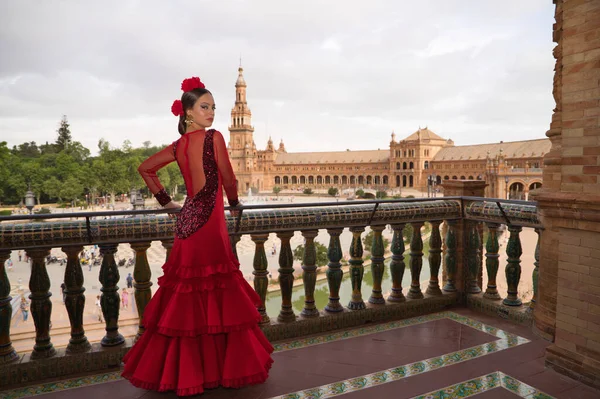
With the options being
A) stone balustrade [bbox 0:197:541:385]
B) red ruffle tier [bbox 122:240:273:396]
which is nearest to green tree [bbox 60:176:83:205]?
stone balustrade [bbox 0:197:541:385]

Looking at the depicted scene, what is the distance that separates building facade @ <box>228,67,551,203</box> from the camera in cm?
6981

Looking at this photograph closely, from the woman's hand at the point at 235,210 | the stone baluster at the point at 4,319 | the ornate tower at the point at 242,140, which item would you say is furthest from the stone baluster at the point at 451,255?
the ornate tower at the point at 242,140

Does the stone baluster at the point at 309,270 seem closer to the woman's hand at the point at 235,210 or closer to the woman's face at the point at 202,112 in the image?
the woman's hand at the point at 235,210

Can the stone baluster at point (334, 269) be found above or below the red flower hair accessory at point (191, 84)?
below

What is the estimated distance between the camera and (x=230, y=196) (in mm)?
2578

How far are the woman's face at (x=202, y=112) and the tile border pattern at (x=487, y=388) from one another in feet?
6.02

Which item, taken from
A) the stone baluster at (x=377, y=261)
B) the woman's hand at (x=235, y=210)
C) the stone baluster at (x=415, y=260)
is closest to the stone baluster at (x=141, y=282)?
the woman's hand at (x=235, y=210)

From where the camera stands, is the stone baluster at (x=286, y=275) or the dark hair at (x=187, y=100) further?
the stone baluster at (x=286, y=275)

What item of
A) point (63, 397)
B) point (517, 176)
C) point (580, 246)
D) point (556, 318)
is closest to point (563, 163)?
point (580, 246)

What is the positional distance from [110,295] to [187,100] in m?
1.29

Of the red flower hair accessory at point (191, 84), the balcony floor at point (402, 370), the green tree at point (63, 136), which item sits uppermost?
the green tree at point (63, 136)

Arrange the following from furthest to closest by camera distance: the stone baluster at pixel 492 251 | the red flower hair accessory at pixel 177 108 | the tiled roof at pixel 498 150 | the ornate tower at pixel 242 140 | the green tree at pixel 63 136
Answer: the ornate tower at pixel 242 140 < the green tree at pixel 63 136 < the tiled roof at pixel 498 150 < the stone baluster at pixel 492 251 < the red flower hair accessory at pixel 177 108

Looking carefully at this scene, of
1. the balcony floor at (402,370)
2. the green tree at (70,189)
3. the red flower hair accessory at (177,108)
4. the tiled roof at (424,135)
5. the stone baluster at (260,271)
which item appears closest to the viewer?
the balcony floor at (402,370)

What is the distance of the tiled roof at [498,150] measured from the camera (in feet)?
194
